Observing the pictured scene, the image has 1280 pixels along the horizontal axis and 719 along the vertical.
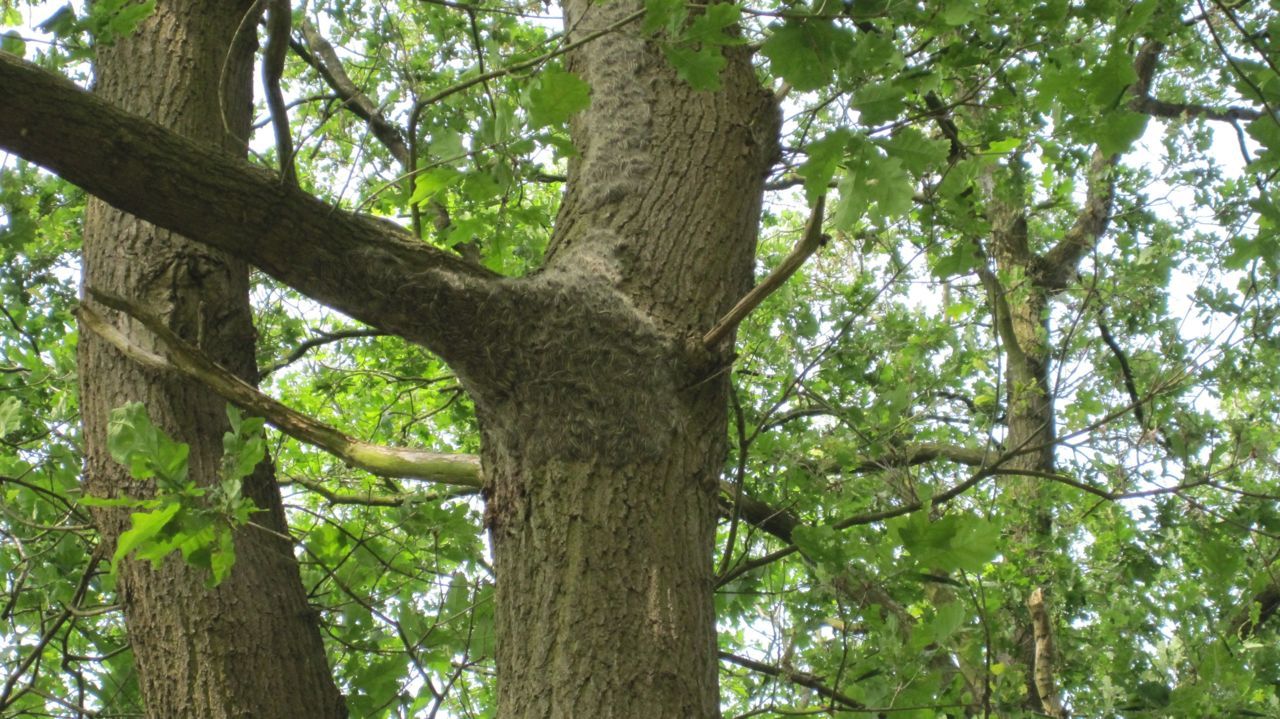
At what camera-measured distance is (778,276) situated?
1.89m

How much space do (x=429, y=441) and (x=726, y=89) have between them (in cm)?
356

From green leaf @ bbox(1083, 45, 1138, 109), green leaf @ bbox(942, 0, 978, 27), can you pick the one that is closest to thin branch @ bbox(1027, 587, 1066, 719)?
green leaf @ bbox(1083, 45, 1138, 109)

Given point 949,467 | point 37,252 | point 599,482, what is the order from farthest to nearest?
1. point 949,467
2. point 37,252
3. point 599,482

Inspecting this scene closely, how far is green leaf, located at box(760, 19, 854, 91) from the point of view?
4.99 feet

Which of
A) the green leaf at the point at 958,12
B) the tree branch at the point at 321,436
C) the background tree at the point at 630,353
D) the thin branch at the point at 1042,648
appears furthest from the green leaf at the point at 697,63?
the thin branch at the point at 1042,648

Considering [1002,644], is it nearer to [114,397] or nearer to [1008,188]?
[1008,188]

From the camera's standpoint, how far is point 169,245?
2.64 m

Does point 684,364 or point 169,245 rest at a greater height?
point 169,245

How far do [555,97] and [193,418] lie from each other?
133 centimetres

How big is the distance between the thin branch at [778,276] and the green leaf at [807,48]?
0.67ft

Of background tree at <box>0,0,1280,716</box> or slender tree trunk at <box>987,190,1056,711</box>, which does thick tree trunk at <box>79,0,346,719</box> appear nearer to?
background tree at <box>0,0,1280,716</box>

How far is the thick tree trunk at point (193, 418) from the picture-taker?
232 centimetres

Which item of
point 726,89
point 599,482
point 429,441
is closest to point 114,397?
point 599,482

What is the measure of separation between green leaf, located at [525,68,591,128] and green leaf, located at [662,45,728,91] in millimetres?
181
